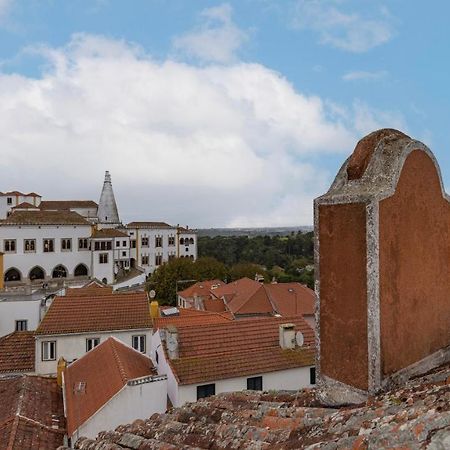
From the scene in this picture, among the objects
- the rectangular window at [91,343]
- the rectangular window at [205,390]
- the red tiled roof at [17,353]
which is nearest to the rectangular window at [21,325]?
the red tiled roof at [17,353]

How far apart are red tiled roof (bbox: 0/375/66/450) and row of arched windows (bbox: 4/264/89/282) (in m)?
38.3

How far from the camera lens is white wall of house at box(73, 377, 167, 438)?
1250 centimetres

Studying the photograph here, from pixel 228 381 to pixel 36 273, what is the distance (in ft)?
142

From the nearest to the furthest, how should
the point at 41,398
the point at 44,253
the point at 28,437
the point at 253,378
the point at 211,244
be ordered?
1. the point at 28,437
2. the point at 41,398
3. the point at 253,378
4. the point at 44,253
5. the point at 211,244

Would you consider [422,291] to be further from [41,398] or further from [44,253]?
[44,253]

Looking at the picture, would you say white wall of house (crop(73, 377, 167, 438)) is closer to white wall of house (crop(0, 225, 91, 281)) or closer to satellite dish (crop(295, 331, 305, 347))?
satellite dish (crop(295, 331, 305, 347))

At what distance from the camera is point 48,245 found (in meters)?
52.7

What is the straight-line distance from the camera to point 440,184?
503 centimetres

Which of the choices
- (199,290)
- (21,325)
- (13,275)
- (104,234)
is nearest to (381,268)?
(21,325)

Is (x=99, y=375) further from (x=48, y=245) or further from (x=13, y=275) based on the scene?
(x=13, y=275)

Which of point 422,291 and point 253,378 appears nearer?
point 422,291

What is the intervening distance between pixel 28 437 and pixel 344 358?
33.3ft

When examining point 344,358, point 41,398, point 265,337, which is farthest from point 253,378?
point 344,358

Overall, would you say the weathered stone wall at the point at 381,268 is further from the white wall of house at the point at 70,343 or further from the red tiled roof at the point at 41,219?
the red tiled roof at the point at 41,219
